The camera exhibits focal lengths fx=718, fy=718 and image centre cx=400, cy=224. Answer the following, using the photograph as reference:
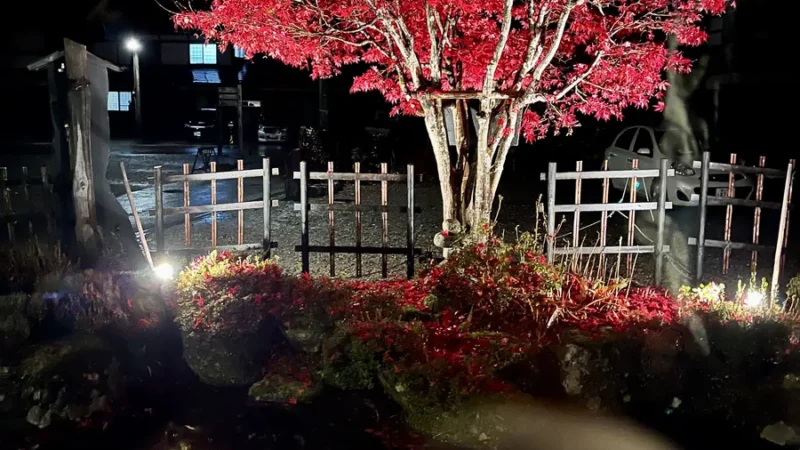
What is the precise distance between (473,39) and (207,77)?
3465cm

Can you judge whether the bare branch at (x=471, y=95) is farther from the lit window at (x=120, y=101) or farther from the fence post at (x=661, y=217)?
the lit window at (x=120, y=101)

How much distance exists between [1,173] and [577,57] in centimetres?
821

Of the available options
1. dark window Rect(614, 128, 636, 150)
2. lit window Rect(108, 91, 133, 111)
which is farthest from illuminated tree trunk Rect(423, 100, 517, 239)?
lit window Rect(108, 91, 133, 111)

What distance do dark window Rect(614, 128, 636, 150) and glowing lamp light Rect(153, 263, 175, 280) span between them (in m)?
11.5

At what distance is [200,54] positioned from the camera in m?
41.6

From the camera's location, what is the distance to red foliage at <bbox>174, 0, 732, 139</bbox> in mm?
8523

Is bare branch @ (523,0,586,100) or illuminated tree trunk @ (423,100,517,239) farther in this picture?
illuminated tree trunk @ (423,100,517,239)

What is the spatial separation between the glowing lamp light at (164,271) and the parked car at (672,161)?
29.6 feet

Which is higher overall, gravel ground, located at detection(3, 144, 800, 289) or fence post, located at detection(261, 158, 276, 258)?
fence post, located at detection(261, 158, 276, 258)

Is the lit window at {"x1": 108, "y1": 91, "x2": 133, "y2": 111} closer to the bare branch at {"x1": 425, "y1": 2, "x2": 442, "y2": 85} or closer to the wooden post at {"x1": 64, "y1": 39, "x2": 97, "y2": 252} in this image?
the wooden post at {"x1": 64, "y1": 39, "x2": 97, "y2": 252}

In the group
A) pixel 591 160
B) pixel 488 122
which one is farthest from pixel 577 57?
pixel 591 160

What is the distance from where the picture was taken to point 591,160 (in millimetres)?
24297

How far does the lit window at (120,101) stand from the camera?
4241 cm

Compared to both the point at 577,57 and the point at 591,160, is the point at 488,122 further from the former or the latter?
the point at 591,160
